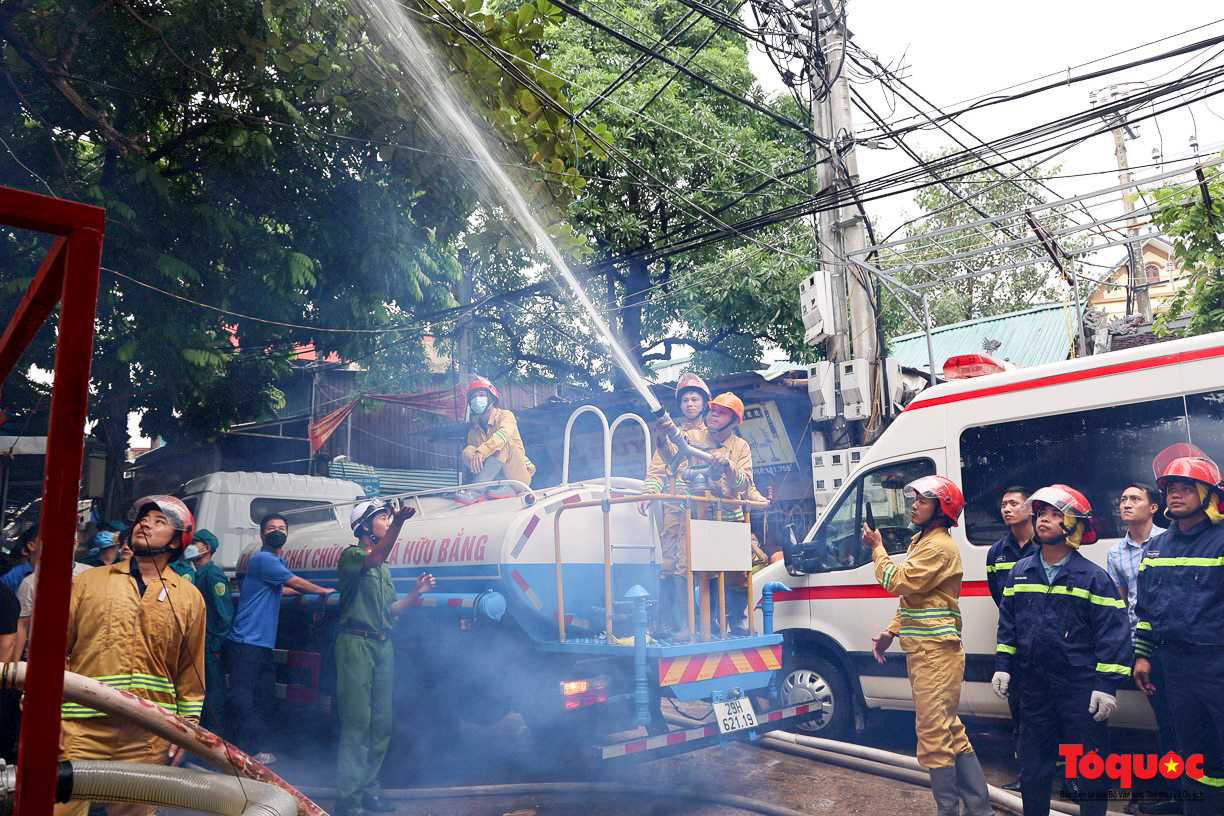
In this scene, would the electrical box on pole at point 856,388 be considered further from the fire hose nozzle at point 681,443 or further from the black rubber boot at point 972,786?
the black rubber boot at point 972,786

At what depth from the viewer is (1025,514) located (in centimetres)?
596

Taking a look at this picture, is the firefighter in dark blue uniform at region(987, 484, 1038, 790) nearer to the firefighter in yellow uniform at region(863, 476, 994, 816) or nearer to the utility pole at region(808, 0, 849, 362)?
the firefighter in yellow uniform at region(863, 476, 994, 816)

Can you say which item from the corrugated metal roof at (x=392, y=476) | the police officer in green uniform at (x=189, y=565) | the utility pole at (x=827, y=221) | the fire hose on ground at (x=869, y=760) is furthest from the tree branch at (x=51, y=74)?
the corrugated metal roof at (x=392, y=476)

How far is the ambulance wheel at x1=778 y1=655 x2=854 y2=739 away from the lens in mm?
7074

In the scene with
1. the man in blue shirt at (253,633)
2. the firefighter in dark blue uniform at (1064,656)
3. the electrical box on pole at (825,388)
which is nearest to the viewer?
the firefighter in dark blue uniform at (1064,656)

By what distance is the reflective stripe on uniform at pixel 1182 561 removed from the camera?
188 inches

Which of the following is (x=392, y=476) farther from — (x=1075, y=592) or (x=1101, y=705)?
(x=1101, y=705)

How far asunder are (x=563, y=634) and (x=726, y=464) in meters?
1.65

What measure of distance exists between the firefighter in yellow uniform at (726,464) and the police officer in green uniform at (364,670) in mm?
2151

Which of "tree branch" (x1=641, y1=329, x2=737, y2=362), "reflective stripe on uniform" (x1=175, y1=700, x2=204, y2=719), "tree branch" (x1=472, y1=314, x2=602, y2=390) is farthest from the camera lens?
"tree branch" (x1=472, y1=314, x2=602, y2=390)

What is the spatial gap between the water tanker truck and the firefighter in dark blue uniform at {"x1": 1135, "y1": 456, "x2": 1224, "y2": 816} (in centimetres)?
230

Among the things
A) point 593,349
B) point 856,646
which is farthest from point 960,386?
point 593,349

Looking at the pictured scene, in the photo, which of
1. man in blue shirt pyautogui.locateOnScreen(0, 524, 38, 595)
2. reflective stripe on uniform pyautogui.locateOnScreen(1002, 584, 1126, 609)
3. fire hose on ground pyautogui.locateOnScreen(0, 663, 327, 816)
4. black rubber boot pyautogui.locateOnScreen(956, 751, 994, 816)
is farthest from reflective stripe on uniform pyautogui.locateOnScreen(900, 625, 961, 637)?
man in blue shirt pyautogui.locateOnScreen(0, 524, 38, 595)

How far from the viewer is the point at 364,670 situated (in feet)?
19.6
